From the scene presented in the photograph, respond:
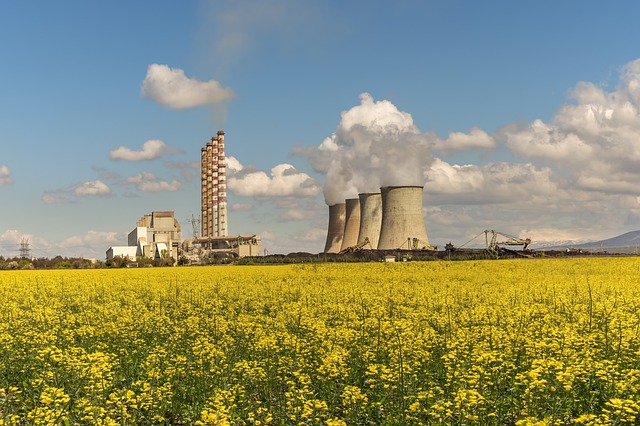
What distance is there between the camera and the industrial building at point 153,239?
8800 cm

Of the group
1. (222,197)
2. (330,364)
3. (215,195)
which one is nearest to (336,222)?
(222,197)

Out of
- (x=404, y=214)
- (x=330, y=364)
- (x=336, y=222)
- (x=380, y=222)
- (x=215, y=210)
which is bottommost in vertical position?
(x=330, y=364)

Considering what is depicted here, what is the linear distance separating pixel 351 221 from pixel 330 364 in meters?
58.8

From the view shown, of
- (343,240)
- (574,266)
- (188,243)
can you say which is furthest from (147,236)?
(574,266)

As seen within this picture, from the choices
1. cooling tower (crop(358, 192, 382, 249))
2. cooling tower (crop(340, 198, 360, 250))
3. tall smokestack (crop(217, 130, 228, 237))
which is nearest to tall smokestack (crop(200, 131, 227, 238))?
tall smokestack (crop(217, 130, 228, 237))

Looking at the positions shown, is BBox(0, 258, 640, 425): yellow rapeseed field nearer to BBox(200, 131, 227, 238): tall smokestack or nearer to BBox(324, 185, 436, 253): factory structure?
BBox(324, 185, 436, 253): factory structure

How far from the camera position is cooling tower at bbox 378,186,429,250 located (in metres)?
47.1

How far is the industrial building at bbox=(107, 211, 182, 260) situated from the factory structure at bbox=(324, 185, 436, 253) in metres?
28.0

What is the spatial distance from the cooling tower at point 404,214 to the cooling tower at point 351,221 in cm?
1628

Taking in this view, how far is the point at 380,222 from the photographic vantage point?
201 ft

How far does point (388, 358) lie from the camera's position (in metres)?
8.80

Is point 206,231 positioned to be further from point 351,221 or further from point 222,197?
point 351,221

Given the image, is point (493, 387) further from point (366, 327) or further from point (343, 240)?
point (343, 240)

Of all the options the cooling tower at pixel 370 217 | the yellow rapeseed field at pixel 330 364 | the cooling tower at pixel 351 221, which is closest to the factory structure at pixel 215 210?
the cooling tower at pixel 351 221
